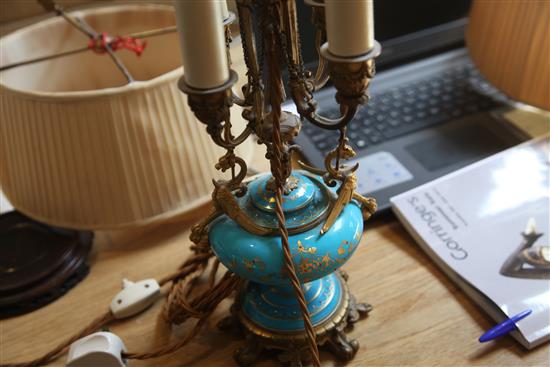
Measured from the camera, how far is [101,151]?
660 mm

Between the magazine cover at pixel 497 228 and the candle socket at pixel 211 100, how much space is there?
0.36 metres

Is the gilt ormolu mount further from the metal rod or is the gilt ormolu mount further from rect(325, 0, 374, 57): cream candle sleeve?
the metal rod

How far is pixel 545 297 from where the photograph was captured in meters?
0.64

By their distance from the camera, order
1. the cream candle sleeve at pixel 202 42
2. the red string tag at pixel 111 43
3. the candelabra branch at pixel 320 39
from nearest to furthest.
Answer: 1. the cream candle sleeve at pixel 202 42
2. the candelabra branch at pixel 320 39
3. the red string tag at pixel 111 43

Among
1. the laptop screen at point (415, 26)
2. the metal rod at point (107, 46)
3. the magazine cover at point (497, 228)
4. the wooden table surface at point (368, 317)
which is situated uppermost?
the metal rod at point (107, 46)

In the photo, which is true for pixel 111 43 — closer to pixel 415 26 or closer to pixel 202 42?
pixel 202 42

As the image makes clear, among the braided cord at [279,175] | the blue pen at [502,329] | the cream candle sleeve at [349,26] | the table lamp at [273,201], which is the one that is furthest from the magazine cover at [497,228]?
the cream candle sleeve at [349,26]

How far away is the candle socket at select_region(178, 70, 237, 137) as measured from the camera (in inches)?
18.0

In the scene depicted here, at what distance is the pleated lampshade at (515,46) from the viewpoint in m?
0.80

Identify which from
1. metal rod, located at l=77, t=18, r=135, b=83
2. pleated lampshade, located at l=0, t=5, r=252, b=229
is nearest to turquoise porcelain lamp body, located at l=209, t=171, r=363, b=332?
pleated lampshade, located at l=0, t=5, r=252, b=229

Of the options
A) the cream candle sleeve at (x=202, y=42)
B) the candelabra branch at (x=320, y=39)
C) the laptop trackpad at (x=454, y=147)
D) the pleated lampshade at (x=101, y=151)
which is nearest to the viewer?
the cream candle sleeve at (x=202, y=42)

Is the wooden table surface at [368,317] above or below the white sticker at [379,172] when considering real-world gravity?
below

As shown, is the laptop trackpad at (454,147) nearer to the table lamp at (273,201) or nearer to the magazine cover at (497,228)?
the magazine cover at (497,228)

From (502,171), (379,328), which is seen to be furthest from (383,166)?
(379,328)
